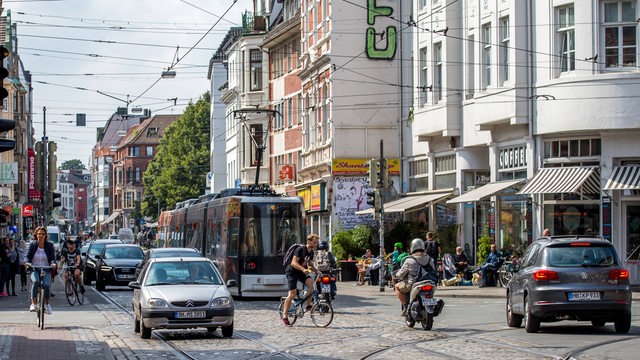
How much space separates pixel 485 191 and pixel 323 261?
39.4 feet

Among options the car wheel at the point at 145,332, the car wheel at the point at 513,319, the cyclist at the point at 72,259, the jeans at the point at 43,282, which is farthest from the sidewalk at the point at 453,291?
the car wheel at the point at 145,332

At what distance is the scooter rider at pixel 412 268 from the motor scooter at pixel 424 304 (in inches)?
11.0

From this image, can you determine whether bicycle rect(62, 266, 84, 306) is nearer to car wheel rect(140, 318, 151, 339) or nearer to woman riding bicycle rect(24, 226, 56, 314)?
woman riding bicycle rect(24, 226, 56, 314)

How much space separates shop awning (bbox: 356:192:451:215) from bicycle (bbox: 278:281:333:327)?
21.9 m

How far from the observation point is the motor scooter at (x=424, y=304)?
21.9 m

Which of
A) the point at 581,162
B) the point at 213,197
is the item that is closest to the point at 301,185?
the point at 213,197

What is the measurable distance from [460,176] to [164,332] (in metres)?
23.3

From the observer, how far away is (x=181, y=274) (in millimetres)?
21797

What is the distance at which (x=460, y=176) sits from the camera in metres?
44.7

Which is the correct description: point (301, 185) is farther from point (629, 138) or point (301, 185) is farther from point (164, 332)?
point (164, 332)

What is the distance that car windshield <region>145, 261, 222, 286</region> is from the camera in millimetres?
21656

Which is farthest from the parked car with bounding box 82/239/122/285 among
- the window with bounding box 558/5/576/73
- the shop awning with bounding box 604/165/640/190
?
the shop awning with bounding box 604/165/640/190

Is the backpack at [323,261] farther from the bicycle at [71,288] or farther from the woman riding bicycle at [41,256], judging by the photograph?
the woman riding bicycle at [41,256]

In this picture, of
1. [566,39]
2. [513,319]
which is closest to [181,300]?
[513,319]
